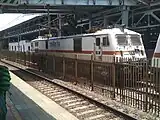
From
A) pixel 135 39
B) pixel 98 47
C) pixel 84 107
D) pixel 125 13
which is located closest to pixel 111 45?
pixel 98 47

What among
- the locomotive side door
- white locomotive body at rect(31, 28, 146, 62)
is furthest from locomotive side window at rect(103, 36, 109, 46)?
the locomotive side door

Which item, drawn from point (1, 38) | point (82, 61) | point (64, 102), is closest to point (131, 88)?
point (64, 102)

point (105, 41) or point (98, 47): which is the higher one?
point (105, 41)

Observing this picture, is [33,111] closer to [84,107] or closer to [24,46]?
[84,107]

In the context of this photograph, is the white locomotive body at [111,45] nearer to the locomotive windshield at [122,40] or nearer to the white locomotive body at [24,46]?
the locomotive windshield at [122,40]

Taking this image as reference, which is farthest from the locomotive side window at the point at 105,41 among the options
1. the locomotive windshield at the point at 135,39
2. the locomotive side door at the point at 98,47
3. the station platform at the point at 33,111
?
the station platform at the point at 33,111

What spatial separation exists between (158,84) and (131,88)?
1.78 meters

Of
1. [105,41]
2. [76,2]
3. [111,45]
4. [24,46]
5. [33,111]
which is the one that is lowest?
[33,111]

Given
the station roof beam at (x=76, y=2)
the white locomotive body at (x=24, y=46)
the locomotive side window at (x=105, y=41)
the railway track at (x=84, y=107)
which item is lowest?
the railway track at (x=84, y=107)

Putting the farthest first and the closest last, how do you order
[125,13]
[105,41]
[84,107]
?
[125,13] → [105,41] → [84,107]

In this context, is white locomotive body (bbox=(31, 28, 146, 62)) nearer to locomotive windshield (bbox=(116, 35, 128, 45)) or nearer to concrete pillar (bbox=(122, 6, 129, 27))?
locomotive windshield (bbox=(116, 35, 128, 45))

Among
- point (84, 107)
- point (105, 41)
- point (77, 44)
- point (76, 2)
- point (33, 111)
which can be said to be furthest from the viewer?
point (76, 2)

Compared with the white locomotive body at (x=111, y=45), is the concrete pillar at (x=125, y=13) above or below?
above

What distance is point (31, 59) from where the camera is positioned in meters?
31.6
